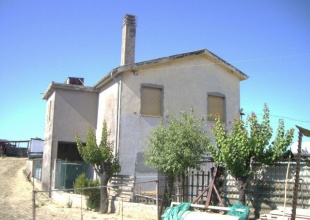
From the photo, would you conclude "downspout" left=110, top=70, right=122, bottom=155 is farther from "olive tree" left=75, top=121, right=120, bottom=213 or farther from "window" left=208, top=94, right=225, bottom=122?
"window" left=208, top=94, right=225, bottom=122

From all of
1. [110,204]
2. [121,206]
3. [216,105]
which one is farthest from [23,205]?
[216,105]

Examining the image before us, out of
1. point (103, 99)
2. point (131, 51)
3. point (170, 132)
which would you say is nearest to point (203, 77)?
point (131, 51)

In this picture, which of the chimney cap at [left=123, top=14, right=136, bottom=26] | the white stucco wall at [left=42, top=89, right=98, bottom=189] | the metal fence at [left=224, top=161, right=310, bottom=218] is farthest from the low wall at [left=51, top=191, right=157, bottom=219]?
the chimney cap at [left=123, top=14, right=136, bottom=26]

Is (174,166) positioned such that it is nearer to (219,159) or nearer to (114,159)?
(219,159)

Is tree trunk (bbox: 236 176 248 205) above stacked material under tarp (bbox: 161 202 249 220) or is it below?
above

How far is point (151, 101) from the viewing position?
64.8 ft

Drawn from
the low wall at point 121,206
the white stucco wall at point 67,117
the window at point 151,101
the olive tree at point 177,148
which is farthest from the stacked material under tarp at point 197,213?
the white stucco wall at point 67,117

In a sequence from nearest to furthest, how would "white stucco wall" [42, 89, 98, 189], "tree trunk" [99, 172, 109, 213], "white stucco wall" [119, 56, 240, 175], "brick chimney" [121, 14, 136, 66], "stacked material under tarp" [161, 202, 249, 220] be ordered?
"stacked material under tarp" [161, 202, 249, 220] → "tree trunk" [99, 172, 109, 213] → "white stucco wall" [119, 56, 240, 175] → "brick chimney" [121, 14, 136, 66] → "white stucco wall" [42, 89, 98, 189]

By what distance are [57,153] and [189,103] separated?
8740 mm

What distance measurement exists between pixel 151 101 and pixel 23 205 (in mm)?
8107

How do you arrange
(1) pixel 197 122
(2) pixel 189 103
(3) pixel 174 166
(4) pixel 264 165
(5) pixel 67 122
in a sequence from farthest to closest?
1. (5) pixel 67 122
2. (2) pixel 189 103
3. (1) pixel 197 122
4. (3) pixel 174 166
5. (4) pixel 264 165

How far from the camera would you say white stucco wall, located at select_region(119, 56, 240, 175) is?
18.9 metres

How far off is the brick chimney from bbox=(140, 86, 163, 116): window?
2461 millimetres

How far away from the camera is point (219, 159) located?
12.1 metres
